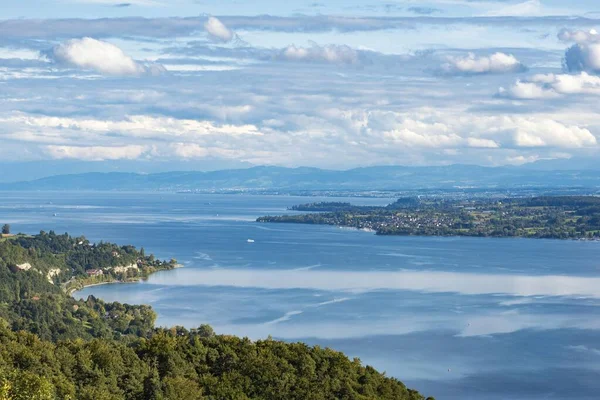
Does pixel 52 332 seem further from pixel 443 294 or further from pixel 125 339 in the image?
pixel 443 294

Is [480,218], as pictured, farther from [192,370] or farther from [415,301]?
[192,370]

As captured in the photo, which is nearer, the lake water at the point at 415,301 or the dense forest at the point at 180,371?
the dense forest at the point at 180,371

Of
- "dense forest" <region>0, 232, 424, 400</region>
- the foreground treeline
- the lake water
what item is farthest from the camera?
the lake water

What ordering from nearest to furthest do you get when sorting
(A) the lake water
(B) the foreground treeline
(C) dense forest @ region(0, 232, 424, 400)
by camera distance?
(C) dense forest @ region(0, 232, 424, 400) → (B) the foreground treeline → (A) the lake water

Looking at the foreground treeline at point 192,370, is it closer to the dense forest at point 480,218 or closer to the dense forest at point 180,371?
the dense forest at point 180,371

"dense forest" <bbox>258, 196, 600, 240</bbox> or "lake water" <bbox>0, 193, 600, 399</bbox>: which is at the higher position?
"dense forest" <bbox>258, 196, 600, 240</bbox>

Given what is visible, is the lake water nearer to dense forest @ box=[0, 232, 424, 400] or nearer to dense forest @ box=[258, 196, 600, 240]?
dense forest @ box=[0, 232, 424, 400]

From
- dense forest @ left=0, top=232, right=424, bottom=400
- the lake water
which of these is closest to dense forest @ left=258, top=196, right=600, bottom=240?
the lake water

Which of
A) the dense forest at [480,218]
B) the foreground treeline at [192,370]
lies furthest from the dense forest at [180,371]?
the dense forest at [480,218]
